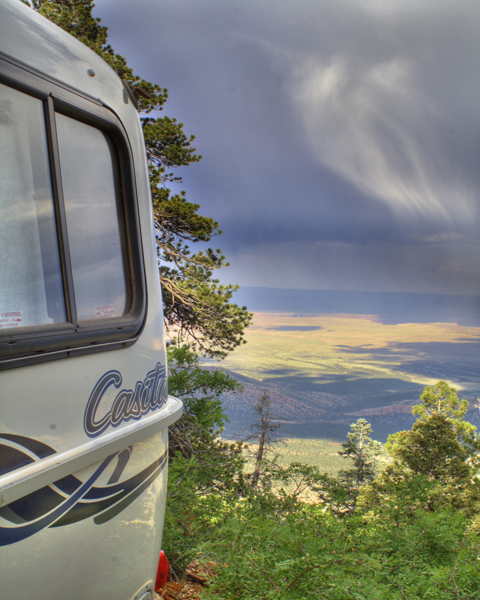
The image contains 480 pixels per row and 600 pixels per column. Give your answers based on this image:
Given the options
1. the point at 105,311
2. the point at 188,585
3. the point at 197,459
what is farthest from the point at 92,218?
the point at 197,459

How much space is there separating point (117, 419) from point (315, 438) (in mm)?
64611

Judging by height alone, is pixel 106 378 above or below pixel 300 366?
above

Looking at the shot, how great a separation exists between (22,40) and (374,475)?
24.8 m

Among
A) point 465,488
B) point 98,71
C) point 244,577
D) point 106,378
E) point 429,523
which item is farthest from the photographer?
point 465,488

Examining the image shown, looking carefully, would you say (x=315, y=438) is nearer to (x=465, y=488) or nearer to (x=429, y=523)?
(x=465, y=488)

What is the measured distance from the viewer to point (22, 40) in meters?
1.35

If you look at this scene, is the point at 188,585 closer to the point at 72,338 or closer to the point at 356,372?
the point at 72,338

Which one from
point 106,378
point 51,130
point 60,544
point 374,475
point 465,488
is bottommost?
point 374,475

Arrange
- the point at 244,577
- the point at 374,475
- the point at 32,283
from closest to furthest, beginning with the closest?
1. the point at 32,283
2. the point at 244,577
3. the point at 374,475

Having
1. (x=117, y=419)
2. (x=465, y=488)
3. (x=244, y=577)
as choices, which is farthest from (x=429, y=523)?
(x=465, y=488)

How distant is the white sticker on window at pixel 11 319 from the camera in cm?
118

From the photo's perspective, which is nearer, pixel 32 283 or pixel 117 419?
pixel 32 283

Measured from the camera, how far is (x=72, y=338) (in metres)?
1.35

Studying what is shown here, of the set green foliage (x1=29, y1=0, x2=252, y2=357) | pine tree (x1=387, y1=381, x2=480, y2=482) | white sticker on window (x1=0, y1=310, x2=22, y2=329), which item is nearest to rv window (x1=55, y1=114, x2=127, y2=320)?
white sticker on window (x1=0, y1=310, x2=22, y2=329)
